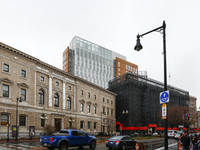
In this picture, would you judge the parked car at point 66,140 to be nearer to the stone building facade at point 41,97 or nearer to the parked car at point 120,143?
the parked car at point 120,143

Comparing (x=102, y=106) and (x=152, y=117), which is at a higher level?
(x=102, y=106)

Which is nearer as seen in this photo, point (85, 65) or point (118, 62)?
point (85, 65)

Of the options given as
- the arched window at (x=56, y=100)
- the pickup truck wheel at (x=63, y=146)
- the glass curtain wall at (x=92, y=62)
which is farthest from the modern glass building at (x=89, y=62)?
the pickup truck wheel at (x=63, y=146)

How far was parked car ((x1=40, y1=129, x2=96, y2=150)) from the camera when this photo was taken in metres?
16.0

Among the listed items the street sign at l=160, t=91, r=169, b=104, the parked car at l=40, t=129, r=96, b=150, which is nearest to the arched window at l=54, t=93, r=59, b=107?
the parked car at l=40, t=129, r=96, b=150

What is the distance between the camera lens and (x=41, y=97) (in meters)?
40.7

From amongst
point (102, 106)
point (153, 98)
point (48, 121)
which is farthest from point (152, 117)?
point (48, 121)

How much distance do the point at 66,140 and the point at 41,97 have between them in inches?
1007

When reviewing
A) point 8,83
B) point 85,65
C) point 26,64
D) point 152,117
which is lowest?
point 152,117

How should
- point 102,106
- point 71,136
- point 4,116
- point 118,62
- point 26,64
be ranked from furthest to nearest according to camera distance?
point 118,62, point 102,106, point 26,64, point 4,116, point 71,136

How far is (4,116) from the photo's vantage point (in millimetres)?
32219

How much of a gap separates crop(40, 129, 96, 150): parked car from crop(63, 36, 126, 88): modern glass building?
69936 mm

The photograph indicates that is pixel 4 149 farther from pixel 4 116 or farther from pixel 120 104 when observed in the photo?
pixel 120 104

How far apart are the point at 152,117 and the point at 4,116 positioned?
200 feet
